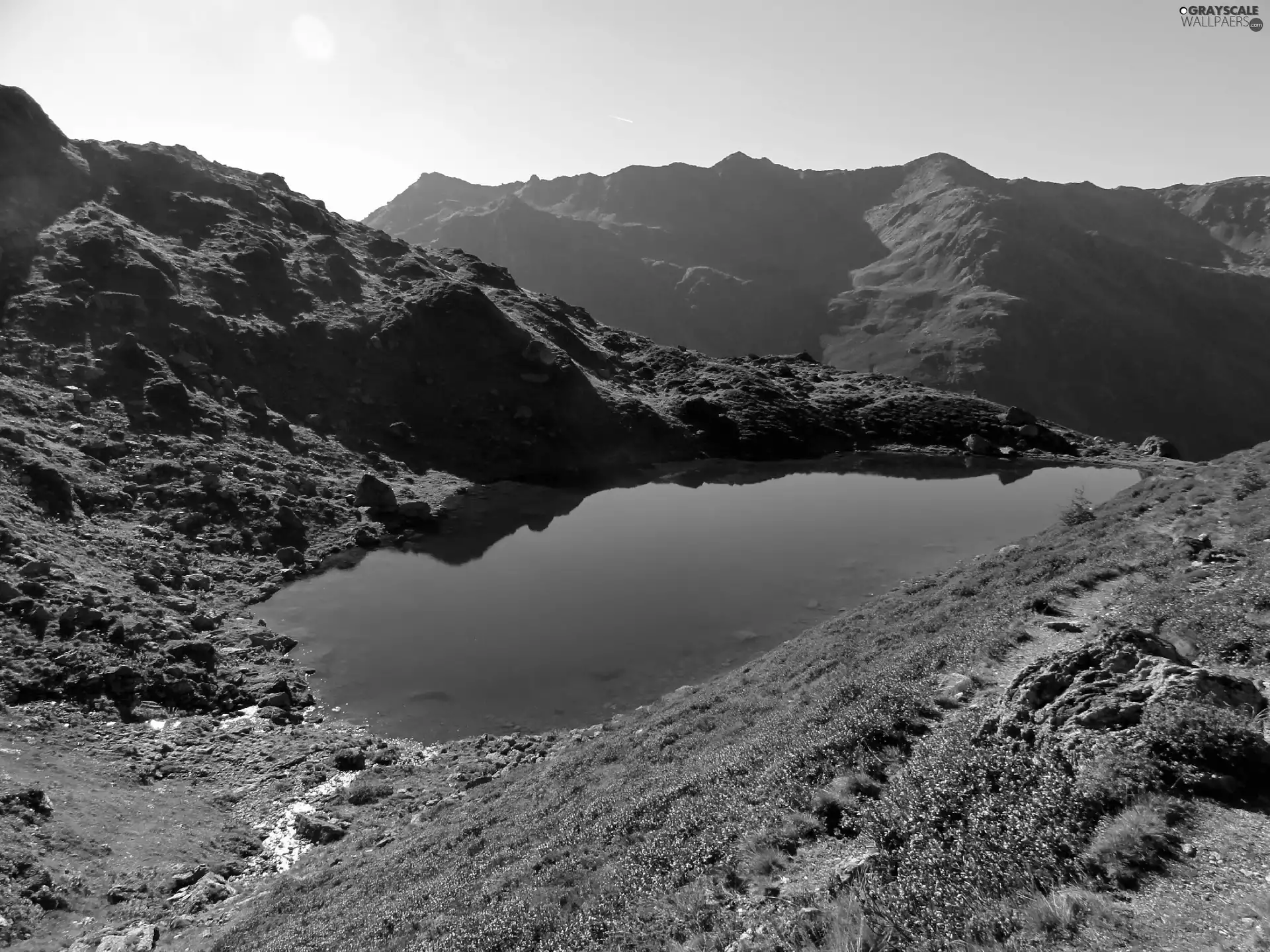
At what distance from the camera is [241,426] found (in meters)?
55.0

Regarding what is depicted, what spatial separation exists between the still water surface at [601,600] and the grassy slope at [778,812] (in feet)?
28.5

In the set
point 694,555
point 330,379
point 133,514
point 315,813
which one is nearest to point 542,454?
point 330,379

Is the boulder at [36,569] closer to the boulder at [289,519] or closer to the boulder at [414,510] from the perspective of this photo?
the boulder at [289,519]

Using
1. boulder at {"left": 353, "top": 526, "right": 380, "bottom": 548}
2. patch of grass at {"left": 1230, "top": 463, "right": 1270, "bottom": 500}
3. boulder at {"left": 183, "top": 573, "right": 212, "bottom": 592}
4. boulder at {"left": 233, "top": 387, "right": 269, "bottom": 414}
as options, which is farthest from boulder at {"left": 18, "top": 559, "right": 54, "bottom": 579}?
patch of grass at {"left": 1230, "top": 463, "right": 1270, "bottom": 500}

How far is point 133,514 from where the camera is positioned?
39.7 metres

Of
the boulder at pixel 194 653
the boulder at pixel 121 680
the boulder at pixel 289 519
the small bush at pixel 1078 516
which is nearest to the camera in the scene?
the boulder at pixel 121 680

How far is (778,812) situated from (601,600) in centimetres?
2986

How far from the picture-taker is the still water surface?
29.5 meters

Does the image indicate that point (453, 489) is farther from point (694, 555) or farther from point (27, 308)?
point (27, 308)

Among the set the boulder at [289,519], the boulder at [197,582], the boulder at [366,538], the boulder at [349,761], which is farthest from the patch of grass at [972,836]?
the boulder at [289,519]

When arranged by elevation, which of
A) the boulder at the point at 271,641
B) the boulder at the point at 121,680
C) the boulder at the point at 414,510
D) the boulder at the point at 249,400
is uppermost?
the boulder at the point at 249,400

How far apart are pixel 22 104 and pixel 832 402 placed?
4045 inches

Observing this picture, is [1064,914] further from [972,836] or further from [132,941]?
[132,941]

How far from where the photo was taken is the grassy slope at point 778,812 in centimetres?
748
